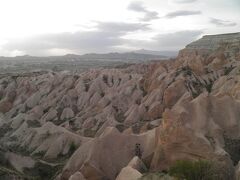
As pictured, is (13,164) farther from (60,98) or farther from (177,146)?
(60,98)

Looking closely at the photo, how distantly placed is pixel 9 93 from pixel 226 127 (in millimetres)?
56503

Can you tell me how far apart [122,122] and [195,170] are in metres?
34.9

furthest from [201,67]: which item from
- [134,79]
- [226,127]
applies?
[226,127]

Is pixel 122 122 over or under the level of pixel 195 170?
under

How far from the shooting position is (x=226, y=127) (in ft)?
124

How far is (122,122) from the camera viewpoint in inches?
2419

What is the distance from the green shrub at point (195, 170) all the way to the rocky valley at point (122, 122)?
589 millimetres

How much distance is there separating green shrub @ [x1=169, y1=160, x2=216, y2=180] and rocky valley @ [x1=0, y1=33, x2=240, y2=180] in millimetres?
589

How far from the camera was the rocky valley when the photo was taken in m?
31.7

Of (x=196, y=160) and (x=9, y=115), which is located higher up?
(x=196, y=160)

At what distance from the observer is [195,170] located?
2680cm

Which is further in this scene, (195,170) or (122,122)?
(122,122)

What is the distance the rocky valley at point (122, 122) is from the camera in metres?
31.7

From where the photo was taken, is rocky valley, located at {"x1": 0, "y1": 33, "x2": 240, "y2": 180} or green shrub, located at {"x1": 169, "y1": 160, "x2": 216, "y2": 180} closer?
green shrub, located at {"x1": 169, "y1": 160, "x2": 216, "y2": 180}
